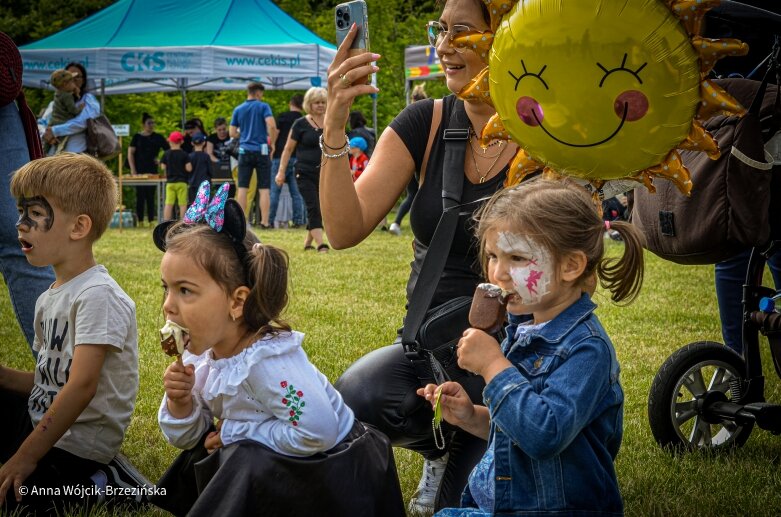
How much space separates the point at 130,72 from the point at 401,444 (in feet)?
47.3

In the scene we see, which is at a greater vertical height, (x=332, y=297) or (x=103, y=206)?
(x=103, y=206)

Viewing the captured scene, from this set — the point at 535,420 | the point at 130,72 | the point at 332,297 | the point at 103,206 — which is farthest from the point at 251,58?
the point at 535,420

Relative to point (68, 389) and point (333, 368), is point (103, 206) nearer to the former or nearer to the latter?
point (68, 389)

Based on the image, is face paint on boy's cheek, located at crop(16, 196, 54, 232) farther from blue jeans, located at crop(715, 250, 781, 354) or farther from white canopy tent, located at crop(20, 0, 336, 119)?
white canopy tent, located at crop(20, 0, 336, 119)

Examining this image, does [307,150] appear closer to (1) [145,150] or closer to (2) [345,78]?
(1) [145,150]

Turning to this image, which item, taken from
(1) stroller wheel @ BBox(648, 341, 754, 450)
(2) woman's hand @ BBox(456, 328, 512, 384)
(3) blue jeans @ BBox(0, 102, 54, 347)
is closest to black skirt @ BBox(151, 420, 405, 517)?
(2) woman's hand @ BBox(456, 328, 512, 384)

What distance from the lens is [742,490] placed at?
329cm

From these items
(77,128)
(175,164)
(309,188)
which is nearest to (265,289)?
(77,128)

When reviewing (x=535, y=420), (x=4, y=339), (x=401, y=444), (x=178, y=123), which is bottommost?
(x=178, y=123)

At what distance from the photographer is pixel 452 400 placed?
2.18 metres

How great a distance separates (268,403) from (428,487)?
996mm

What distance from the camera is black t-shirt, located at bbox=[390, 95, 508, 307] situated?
9.68 feet

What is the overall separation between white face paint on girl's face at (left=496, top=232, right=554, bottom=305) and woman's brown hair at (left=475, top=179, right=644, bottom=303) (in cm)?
2

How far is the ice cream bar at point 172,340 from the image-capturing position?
92.2 inches
